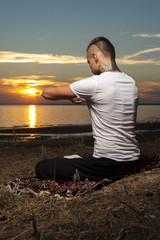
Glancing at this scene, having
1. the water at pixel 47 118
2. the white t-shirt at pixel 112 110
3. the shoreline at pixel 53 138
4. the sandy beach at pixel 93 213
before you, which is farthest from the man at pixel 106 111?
the shoreline at pixel 53 138

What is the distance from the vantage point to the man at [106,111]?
3.50 metres

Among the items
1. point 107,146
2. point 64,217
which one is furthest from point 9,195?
point 107,146

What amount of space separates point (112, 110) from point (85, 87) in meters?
0.47

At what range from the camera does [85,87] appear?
3.43m

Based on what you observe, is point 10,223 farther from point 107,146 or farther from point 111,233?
point 107,146

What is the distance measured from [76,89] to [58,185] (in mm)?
1370

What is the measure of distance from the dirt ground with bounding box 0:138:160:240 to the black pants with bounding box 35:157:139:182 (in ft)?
0.48

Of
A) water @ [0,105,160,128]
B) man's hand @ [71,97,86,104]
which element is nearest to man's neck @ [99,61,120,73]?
man's hand @ [71,97,86,104]

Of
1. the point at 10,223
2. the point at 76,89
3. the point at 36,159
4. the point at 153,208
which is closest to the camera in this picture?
the point at 153,208

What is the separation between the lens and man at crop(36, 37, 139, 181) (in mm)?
3496

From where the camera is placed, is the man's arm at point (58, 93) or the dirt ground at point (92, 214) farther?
the man's arm at point (58, 93)

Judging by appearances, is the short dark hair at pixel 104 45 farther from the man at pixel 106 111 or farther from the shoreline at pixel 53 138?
the shoreline at pixel 53 138

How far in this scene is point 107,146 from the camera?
3646mm

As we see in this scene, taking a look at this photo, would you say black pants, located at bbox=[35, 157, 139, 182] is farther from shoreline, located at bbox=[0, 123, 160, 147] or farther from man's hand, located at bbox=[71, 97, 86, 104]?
shoreline, located at bbox=[0, 123, 160, 147]
